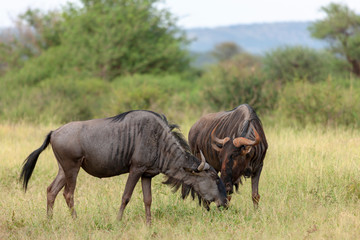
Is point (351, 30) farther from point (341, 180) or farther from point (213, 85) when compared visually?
point (341, 180)

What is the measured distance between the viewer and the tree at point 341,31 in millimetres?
28344

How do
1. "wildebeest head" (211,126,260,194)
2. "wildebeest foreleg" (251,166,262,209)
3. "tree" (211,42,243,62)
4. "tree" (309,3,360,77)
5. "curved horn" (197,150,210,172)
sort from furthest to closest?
1. "tree" (211,42,243,62)
2. "tree" (309,3,360,77)
3. "wildebeest foreleg" (251,166,262,209)
4. "wildebeest head" (211,126,260,194)
5. "curved horn" (197,150,210,172)

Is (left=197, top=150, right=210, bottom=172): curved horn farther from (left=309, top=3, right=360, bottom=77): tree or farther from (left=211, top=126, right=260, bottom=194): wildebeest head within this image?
(left=309, top=3, right=360, bottom=77): tree

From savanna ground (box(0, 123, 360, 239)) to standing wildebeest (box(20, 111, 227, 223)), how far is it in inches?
10.4

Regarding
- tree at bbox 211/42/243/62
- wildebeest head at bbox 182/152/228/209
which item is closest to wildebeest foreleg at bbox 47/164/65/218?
wildebeest head at bbox 182/152/228/209

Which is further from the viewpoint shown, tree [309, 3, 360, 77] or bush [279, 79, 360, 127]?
tree [309, 3, 360, 77]

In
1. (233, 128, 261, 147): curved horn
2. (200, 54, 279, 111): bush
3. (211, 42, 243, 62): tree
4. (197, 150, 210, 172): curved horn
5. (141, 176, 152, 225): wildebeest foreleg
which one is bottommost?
(211, 42, 243, 62): tree

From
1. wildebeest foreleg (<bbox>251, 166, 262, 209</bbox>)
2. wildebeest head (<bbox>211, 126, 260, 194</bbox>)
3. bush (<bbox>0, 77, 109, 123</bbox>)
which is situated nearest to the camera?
wildebeest head (<bbox>211, 126, 260, 194</bbox>)

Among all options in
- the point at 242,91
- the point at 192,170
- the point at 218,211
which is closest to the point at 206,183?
the point at 192,170

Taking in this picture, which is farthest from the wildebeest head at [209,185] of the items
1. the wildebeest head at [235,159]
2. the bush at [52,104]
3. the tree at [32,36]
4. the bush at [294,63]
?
the tree at [32,36]

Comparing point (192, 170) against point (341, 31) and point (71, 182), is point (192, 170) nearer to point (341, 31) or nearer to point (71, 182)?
point (71, 182)

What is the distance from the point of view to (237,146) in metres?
5.37

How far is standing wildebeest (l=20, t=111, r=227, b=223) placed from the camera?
5.19m

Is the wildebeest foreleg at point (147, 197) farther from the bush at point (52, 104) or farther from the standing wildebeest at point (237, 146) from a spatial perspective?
the bush at point (52, 104)
